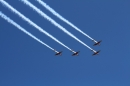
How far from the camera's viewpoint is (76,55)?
61375mm

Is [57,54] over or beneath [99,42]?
beneath

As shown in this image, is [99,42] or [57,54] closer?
[57,54]

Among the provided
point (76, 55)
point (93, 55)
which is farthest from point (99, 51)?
point (76, 55)

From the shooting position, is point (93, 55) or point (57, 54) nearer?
point (57, 54)

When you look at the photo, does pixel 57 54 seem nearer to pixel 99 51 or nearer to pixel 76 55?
pixel 76 55

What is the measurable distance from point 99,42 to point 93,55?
2.64m

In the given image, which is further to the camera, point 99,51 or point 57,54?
point 99,51

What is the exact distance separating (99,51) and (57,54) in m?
9.49

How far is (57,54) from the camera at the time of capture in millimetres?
58938

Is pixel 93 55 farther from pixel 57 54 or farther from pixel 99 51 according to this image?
pixel 57 54

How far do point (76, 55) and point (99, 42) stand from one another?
511cm

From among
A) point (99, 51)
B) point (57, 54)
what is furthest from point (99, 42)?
point (57, 54)

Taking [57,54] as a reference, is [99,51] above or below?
above

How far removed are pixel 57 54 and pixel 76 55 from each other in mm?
3927
